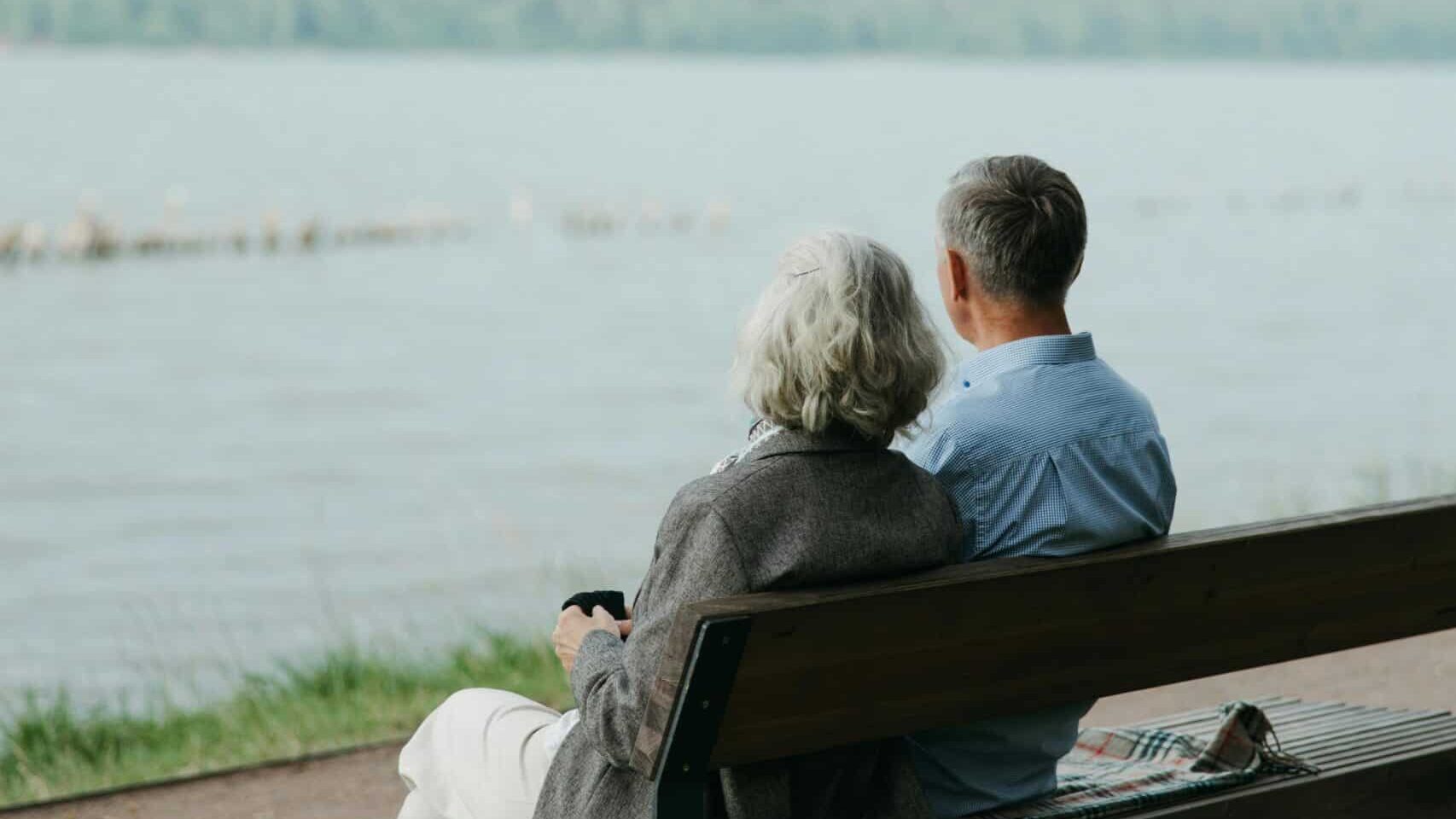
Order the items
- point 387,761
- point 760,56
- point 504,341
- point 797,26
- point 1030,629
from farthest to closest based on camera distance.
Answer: point 760,56, point 797,26, point 504,341, point 387,761, point 1030,629

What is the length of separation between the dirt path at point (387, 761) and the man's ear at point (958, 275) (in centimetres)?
227

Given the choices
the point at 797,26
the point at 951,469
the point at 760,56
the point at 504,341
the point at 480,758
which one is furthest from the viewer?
the point at 760,56

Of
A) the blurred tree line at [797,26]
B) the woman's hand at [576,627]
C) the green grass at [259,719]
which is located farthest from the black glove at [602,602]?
the blurred tree line at [797,26]

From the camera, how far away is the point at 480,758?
2.87 m

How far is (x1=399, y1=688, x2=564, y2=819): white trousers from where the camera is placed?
278 cm

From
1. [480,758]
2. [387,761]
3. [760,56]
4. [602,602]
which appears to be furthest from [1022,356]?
[760,56]

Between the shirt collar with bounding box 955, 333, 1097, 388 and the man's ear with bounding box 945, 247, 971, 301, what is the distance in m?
0.09

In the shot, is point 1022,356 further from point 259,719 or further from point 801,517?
point 259,719

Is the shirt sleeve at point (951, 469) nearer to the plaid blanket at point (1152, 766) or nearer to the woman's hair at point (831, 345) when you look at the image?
the woman's hair at point (831, 345)

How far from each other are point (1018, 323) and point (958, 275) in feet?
0.37

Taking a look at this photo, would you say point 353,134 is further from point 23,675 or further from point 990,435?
point 990,435

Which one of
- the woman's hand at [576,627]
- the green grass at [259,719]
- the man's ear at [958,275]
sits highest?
the man's ear at [958,275]

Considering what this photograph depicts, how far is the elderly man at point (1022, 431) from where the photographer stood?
2.63 metres

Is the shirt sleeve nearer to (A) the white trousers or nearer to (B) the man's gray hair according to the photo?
(B) the man's gray hair
